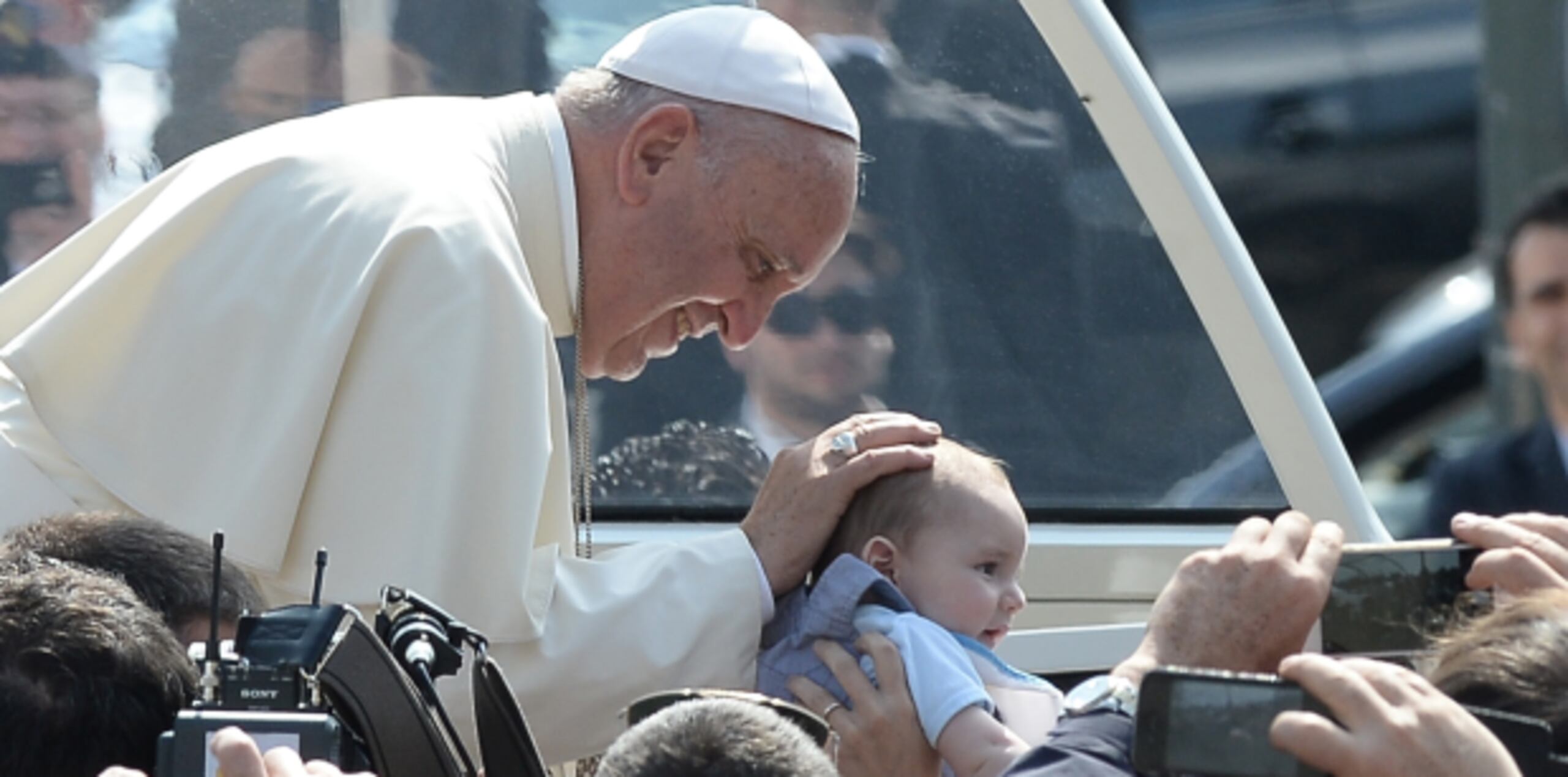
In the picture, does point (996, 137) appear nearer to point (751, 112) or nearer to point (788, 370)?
point (788, 370)

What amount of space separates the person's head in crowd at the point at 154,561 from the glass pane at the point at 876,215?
6.14 feet

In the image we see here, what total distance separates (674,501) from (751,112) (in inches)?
36.8

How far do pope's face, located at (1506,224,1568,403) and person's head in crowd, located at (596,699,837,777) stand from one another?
3293 mm

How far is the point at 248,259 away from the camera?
3.31 m

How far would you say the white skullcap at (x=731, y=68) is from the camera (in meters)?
3.66

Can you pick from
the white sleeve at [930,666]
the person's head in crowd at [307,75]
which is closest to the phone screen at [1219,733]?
the white sleeve at [930,666]

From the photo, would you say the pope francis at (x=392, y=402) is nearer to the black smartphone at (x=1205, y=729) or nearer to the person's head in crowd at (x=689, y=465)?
the person's head in crowd at (x=689, y=465)

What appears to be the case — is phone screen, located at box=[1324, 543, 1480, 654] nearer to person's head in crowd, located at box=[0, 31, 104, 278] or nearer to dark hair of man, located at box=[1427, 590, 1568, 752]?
dark hair of man, located at box=[1427, 590, 1568, 752]

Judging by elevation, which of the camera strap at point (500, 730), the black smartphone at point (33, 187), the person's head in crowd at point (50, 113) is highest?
the person's head in crowd at point (50, 113)

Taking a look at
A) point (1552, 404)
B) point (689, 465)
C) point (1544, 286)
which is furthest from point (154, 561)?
point (1552, 404)

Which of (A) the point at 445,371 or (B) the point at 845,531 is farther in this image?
(B) the point at 845,531

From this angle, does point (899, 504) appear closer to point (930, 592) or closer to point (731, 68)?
point (930, 592)

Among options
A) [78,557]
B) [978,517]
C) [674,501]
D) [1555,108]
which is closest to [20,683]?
[78,557]

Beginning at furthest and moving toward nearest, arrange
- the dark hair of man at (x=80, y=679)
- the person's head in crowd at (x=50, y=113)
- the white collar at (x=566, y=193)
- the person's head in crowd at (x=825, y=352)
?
the person's head in crowd at (x=825, y=352), the person's head in crowd at (x=50, y=113), the white collar at (x=566, y=193), the dark hair of man at (x=80, y=679)
